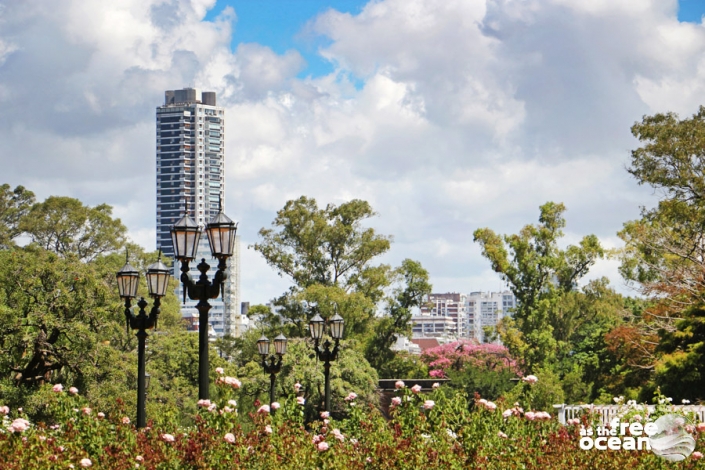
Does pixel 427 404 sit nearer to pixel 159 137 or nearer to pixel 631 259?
pixel 631 259

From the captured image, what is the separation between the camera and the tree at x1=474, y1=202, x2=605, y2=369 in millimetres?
39031

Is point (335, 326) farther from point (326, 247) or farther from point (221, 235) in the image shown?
point (326, 247)

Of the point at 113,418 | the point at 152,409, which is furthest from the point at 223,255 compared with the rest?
the point at 152,409

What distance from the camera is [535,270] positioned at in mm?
39562

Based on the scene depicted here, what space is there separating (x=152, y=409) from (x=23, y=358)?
365cm

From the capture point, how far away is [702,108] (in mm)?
31484

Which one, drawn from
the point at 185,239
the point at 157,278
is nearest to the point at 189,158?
the point at 157,278

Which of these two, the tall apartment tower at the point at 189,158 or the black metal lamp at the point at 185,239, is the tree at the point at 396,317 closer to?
the black metal lamp at the point at 185,239

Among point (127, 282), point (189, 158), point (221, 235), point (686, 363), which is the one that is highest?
point (189, 158)

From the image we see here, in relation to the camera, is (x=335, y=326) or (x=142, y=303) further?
(x=335, y=326)

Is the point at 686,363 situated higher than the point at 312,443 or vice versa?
the point at 686,363

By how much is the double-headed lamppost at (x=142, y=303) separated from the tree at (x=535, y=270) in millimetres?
27483

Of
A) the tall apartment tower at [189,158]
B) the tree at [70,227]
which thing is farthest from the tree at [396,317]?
the tall apartment tower at [189,158]

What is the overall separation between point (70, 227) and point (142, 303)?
1321 inches
